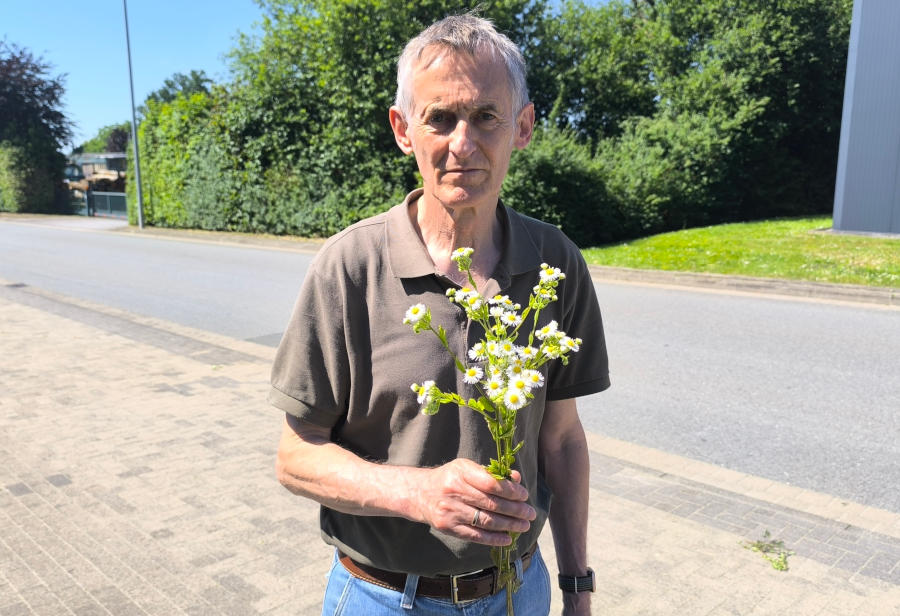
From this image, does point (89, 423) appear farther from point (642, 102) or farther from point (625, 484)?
point (642, 102)

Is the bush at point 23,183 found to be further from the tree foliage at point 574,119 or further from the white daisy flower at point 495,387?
the white daisy flower at point 495,387

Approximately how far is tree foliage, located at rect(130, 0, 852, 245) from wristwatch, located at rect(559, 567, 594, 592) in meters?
15.3

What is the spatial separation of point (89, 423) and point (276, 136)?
18.2 m

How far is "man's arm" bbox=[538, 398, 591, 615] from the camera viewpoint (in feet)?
6.17

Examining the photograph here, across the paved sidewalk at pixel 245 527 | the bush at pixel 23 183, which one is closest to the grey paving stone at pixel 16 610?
the paved sidewalk at pixel 245 527

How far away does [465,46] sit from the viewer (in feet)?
4.91

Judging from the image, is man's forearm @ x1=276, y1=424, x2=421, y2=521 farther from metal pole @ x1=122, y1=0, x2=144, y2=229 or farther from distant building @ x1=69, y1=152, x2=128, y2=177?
distant building @ x1=69, y1=152, x2=128, y2=177

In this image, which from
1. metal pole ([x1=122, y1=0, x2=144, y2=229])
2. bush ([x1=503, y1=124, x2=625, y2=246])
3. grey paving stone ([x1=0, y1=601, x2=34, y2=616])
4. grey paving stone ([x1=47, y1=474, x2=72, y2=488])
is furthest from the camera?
metal pole ([x1=122, y1=0, x2=144, y2=229])

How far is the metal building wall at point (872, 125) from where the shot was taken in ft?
54.1

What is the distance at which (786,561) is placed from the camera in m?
3.56

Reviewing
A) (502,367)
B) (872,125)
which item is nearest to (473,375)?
(502,367)

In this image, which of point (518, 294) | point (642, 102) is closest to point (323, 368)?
point (518, 294)

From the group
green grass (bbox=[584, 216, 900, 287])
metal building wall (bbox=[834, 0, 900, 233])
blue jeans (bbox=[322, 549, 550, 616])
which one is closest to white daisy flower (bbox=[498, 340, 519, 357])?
blue jeans (bbox=[322, 549, 550, 616])

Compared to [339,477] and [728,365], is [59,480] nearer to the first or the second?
[339,477]
